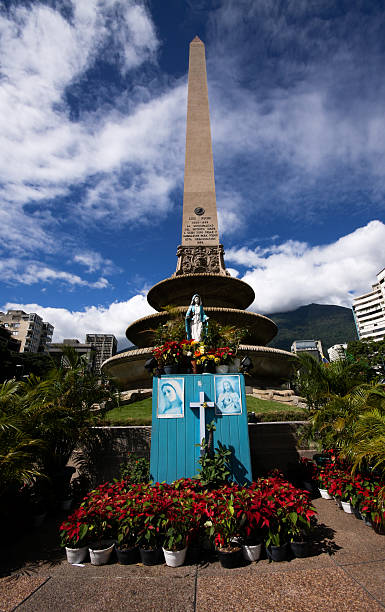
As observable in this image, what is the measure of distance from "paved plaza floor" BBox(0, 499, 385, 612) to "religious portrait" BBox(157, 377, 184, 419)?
2.21 m

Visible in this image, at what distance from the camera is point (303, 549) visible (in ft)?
13.4

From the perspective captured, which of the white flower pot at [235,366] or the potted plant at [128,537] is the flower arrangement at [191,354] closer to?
the white flower pot at [235,366]

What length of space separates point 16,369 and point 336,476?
42093 millimetres

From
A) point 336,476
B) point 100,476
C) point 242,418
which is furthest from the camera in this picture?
point 100,476

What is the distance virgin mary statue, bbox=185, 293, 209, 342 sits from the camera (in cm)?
728

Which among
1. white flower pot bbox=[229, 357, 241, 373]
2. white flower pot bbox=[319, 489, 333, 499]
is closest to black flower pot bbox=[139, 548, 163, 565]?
white flower pot bbox=[229, 357, 241, 373]

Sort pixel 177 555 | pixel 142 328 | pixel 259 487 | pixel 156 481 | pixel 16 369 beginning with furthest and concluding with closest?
pixel 16 369
pixel 142 328
pixel 156 481
pixel 259 487
pixel 177 555

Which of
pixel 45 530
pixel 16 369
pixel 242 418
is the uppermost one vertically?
pixel 16 369

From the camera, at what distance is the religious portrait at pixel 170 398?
569cm

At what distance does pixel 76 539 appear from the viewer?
13.8ft

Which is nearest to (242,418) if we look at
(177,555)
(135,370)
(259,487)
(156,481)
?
(259,487)

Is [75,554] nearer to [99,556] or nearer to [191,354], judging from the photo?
[99,556]

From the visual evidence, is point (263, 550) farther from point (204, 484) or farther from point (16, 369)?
point (16, 369)

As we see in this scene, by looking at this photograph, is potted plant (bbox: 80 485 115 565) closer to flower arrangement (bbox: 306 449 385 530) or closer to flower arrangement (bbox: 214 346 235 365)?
flower arrangement (bbox: 214 346 235 365)
